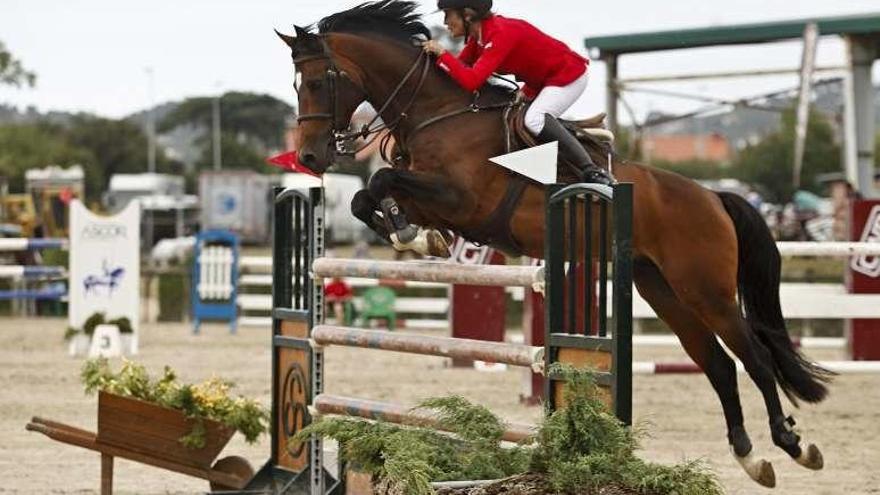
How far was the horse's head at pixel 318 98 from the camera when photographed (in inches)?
223

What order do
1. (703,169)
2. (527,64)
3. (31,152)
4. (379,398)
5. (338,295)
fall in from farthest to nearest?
1. (703,169)
2. (31,152)
3. (338,295)
4. (379,398)
5. (527,64)

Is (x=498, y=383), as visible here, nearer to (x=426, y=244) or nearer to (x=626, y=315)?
(x=426, y=244)

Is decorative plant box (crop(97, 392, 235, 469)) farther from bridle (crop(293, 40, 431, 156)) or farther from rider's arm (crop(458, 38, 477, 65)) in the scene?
rider's arm (crop(458, 38, 477, 65))

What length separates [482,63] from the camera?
5.70 metres

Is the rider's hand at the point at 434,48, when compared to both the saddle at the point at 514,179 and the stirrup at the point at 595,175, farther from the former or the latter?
the stirrup at the point at 595,175

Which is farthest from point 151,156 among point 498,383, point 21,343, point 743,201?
point 743,201

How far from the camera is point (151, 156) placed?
57906 millimetres

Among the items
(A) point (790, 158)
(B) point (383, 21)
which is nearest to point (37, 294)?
(B) point (383, 21)

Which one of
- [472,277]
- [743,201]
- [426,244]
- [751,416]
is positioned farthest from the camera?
[751,416]

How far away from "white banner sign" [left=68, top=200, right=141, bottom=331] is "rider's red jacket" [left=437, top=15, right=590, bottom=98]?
24.3 feet

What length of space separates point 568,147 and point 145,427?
6.20 ft

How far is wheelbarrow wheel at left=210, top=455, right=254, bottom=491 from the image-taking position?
18.7 feet

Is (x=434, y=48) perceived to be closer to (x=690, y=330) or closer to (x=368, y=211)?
(x=368, y=211)

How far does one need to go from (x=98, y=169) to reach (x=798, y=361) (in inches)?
2136
